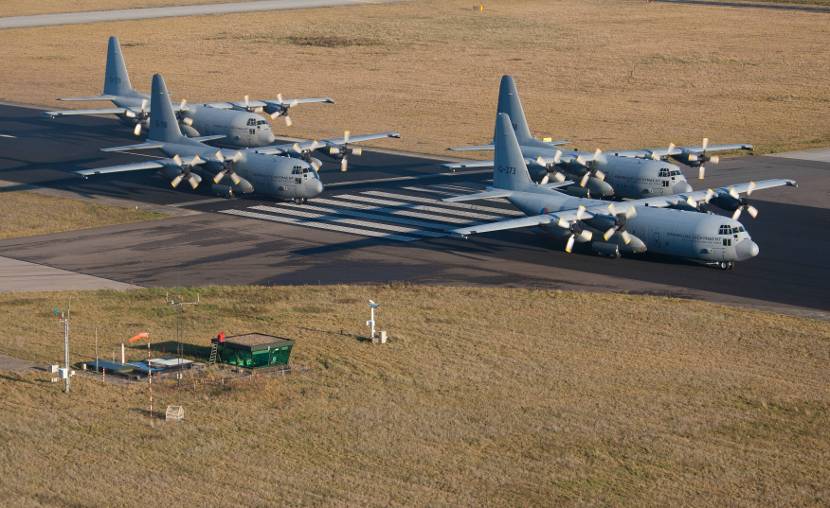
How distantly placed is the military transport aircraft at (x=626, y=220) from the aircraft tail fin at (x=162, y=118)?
2784cm

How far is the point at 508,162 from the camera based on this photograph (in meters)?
81.4

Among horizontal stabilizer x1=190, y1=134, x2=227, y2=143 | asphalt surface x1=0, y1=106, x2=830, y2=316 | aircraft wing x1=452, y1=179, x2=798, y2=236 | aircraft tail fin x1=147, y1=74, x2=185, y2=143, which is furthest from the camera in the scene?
horizontal stabilizer x1=190, y1=134, x2=227, y2=143

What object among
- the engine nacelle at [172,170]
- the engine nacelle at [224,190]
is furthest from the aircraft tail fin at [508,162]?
the engine nacelle at [172,170]

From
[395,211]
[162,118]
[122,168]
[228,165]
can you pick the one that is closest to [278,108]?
[162,118]

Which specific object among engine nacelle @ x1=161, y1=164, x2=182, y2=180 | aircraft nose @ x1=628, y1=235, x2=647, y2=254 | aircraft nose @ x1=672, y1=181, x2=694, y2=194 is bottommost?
aircraft nose @ x1=628, y1=235, x2=647, y2=254

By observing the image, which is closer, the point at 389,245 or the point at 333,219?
the point at 389,245

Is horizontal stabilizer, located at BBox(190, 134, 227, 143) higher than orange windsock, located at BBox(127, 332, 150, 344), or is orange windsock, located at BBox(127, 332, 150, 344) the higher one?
horizontal stabilizer, located at BBox(190, 134, 227, 143)

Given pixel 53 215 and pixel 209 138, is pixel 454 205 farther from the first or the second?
pixel 53 215

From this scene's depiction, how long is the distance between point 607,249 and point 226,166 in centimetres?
3057

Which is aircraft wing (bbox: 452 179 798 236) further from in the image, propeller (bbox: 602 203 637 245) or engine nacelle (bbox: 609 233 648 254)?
engine nacelle (bbox: 609 233 648 254)

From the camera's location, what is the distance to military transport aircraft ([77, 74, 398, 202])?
292 ft

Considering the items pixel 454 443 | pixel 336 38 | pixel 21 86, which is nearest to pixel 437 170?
pixel 454 443

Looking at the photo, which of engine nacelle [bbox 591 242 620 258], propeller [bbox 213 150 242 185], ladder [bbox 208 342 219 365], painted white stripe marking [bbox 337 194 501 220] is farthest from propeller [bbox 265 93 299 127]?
ladder [bbox 208 342 219 365]

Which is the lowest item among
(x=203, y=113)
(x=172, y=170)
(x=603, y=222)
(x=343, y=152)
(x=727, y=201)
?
(x=172, y=170)
